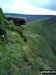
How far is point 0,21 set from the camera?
7914 millimetres

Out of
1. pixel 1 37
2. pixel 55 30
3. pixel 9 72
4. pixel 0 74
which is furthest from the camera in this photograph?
pixel 55 30

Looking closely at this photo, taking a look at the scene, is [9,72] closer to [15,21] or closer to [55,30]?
[15,21]

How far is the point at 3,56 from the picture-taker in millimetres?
5523

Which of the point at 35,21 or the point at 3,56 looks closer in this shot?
the point at 3,56

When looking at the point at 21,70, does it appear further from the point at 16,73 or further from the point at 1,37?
the point at 1,37

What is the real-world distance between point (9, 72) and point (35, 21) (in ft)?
129

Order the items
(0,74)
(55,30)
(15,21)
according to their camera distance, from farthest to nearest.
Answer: (55,30), (15,21), (0,74)

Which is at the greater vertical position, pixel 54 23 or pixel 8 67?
pixel 8 67

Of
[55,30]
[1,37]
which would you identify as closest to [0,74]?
[1,37]

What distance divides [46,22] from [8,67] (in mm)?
39358

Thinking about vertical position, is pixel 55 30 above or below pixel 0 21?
below

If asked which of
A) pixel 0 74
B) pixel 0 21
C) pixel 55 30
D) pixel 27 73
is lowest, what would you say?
pixel 55 30

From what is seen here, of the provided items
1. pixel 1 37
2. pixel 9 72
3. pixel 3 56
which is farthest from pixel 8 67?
pixel 1 37

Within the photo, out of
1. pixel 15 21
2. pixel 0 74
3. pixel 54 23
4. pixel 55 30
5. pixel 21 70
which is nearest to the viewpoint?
pixel 0 74
